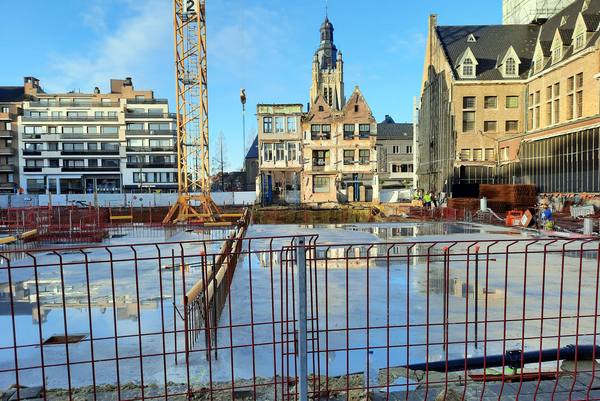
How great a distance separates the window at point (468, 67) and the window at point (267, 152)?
68.4 ft

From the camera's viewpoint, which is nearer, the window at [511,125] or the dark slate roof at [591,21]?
the dark slate roof at [591,21]

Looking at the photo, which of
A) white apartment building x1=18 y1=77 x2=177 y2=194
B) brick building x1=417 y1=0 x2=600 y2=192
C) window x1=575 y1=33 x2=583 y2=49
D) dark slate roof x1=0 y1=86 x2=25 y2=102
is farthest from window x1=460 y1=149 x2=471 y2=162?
dark slate roof x1=0 y1=86 x2=25 y2=102

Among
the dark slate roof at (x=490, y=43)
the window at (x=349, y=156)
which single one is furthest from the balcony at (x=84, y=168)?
the dark slate roof at (x=490, y=43)

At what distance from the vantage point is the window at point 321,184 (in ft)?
136

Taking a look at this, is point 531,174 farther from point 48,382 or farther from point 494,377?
point 48,382

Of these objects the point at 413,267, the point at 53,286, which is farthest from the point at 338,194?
the point at 53,286

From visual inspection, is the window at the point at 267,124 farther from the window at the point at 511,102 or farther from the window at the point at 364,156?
the window at the point at 511,102

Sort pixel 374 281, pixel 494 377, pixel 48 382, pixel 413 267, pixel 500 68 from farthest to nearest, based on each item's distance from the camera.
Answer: pixel 500 68
pixel 413 267
pixel 374 281
pixel 48 382
pixel 494 377

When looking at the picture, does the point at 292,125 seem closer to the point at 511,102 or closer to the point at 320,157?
the point at 320,157

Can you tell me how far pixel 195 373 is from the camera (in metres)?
4.91

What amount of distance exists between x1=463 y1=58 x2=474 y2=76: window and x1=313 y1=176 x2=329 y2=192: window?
56.6 feet

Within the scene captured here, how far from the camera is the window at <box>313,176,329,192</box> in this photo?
41.5m

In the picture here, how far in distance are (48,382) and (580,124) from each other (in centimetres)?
2786

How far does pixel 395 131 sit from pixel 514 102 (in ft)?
90.5
